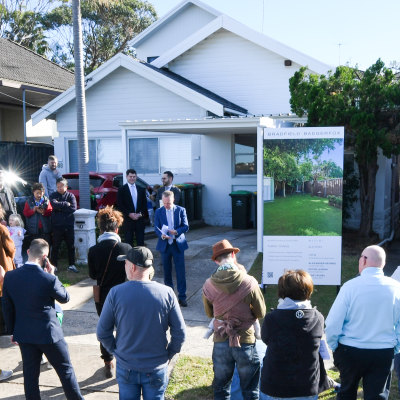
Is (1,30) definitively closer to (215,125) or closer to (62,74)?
(62,74)

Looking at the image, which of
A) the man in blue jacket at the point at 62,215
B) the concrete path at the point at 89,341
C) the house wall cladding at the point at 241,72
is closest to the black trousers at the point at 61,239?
the man in blue jacket at the point at 62,215

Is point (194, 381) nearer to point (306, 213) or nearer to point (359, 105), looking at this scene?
point (306, 213)

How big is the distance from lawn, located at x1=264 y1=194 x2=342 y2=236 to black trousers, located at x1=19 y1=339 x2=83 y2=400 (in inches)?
159

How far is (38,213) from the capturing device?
28.8 feet

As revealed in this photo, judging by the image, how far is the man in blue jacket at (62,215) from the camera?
8.79 metres

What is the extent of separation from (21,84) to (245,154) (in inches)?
345

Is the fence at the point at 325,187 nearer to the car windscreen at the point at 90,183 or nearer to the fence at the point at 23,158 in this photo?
the car windscreen at the point at 90,183

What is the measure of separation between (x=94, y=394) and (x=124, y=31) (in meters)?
35.3

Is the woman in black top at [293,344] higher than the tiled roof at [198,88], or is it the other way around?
the tiled roof at [198,88]

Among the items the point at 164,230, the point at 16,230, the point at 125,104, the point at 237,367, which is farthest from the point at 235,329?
the point at 125,104

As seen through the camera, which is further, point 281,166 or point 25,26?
point 25,26

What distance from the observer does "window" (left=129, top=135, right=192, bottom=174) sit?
1519 cm

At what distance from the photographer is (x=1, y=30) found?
107ft

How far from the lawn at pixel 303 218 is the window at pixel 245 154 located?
697 centimetres
